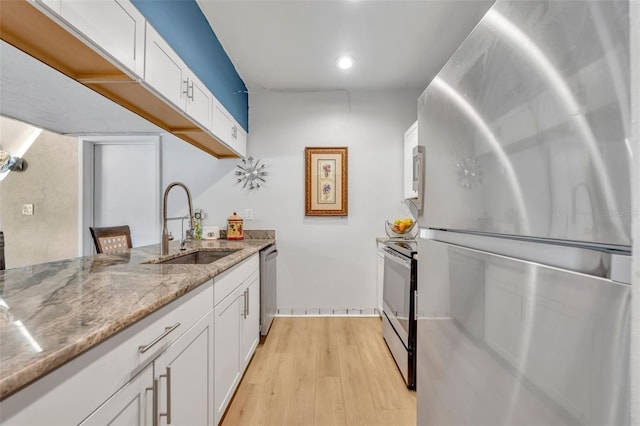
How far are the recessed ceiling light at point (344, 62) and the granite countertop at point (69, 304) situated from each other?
216 centimetres

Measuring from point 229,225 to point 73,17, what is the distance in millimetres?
2307

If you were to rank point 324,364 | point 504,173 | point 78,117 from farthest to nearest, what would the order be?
point 78,117 → point 324,364 → point 504,173

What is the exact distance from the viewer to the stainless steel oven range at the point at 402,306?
1852mm

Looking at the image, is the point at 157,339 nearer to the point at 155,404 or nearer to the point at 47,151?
the point at 155,404

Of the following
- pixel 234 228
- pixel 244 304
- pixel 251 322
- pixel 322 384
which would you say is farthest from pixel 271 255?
pixel 322 384

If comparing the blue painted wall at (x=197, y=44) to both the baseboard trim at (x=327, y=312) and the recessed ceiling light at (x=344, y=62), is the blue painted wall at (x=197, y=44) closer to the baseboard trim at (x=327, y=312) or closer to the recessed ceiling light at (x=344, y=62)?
the recessed ceiling light at (x=344, y=62)

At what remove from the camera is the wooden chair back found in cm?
233

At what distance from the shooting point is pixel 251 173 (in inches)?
130

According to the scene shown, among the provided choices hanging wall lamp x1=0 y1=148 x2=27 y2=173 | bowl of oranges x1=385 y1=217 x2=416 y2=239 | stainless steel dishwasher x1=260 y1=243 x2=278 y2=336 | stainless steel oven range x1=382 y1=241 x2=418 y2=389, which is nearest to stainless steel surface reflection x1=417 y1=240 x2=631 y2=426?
stainless steel oven range x1=382 y1=241 x2=418 y2=389

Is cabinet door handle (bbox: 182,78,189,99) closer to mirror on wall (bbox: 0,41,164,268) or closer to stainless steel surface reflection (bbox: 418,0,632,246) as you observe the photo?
mirror on wall (bbox: 0,41,164,268)

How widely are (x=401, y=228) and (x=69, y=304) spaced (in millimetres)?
2675

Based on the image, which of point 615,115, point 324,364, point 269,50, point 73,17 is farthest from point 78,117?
point 615,115

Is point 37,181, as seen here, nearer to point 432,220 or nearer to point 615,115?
point 432,220

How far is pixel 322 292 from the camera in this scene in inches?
130
